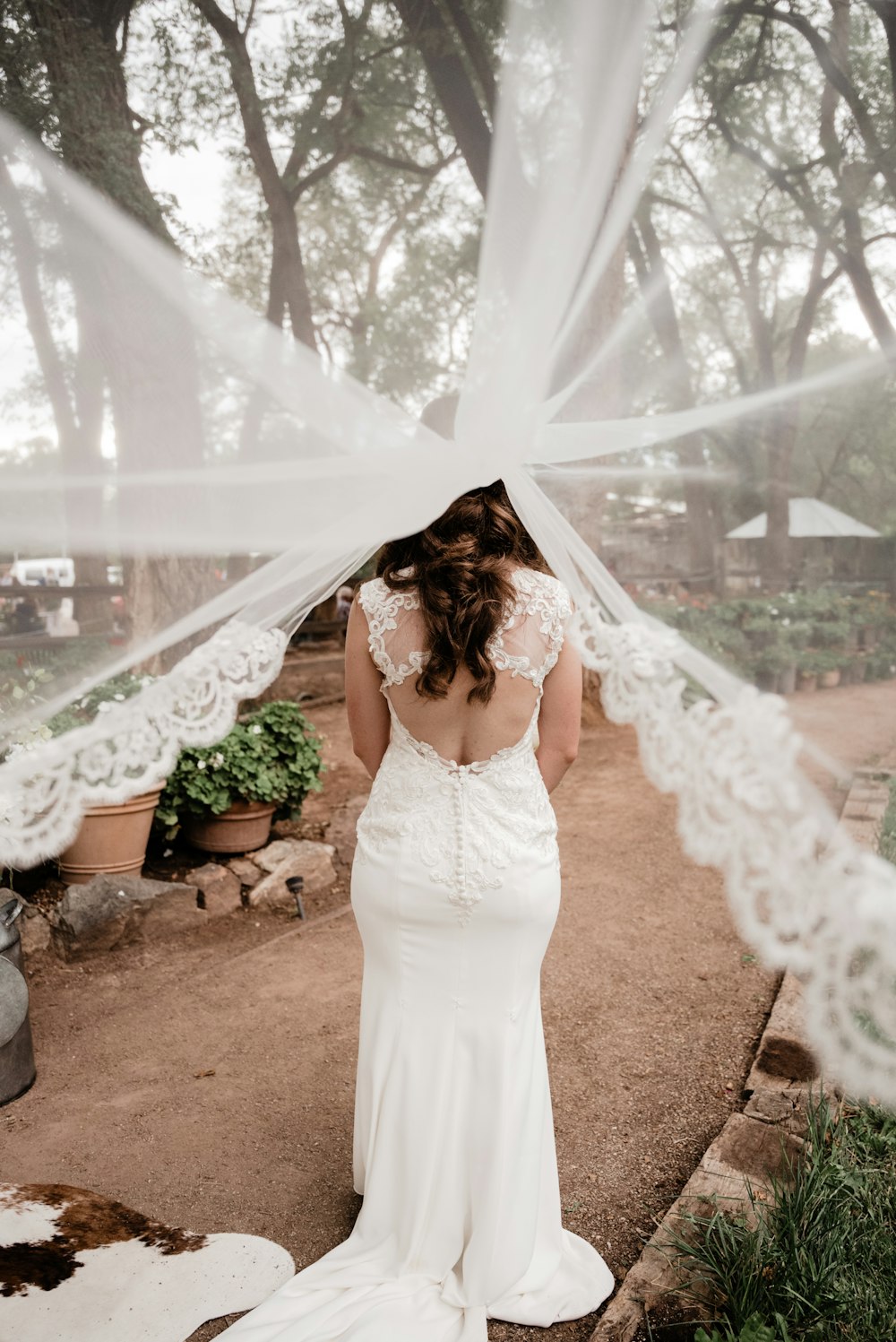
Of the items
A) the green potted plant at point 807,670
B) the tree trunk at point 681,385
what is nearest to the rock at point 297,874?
the tree trunk at point 681,385

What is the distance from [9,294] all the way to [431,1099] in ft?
6.56

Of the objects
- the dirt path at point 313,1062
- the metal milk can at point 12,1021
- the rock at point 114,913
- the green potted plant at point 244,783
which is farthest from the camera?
the green potted plant at point 244,783

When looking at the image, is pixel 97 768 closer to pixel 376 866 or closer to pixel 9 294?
pixel 376 866

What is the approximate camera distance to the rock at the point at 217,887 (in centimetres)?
479

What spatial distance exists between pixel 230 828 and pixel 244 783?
30 centimetres

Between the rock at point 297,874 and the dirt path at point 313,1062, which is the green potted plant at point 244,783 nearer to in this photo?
the rock at point 297,874

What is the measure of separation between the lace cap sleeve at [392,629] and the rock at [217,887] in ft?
9.73

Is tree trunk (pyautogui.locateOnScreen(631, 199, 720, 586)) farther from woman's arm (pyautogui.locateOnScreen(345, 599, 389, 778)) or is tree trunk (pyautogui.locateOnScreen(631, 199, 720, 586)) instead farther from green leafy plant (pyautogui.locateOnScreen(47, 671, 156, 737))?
green leafy plant (pyautogui.locateOnScreen(47, 671, 156, 737))

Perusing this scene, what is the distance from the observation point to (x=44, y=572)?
7.01 ft

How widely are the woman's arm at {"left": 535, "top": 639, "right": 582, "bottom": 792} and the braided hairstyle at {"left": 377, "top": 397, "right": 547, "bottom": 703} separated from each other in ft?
0.72

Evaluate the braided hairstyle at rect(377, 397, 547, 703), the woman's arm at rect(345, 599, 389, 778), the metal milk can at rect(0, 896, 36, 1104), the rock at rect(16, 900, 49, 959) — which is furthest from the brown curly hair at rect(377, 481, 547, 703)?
the rock at rect(16, 900, 49, 959)

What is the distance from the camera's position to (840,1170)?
7.88 feet

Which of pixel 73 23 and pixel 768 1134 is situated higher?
pixel 73 23

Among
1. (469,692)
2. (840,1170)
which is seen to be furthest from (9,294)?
(840,1170)
